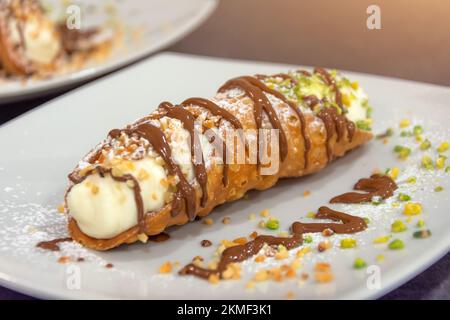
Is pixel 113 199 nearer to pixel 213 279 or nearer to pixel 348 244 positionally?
pixel 213 279

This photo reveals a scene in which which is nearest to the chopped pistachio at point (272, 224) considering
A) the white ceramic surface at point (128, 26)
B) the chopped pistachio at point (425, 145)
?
the chopped pistachio at point (425, 145)

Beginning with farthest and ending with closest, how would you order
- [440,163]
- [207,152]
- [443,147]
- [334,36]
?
[334,36]
[443,147]
[440,163]
[207,152]

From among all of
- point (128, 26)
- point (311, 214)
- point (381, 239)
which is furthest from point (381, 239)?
point (128, 26)

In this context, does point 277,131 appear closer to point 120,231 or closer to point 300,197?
→ point 300,197

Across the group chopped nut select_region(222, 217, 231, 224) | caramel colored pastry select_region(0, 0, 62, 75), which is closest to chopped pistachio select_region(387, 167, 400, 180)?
chopped nut select_region(222, 217, 231, 224)

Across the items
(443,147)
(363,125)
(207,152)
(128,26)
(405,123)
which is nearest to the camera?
(207,152)

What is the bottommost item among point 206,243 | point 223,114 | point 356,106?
point 206,243

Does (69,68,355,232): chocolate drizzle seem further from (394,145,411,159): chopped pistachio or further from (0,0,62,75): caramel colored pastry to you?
(0,0,62,75): caramel colored pastry
